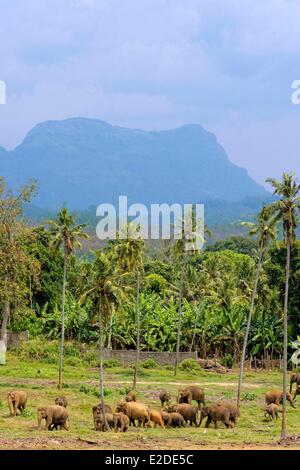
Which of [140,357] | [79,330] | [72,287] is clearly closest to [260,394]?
[140,357]

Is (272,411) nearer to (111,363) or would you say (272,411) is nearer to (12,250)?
(111,363)

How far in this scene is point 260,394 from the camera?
Answer: 53.2m

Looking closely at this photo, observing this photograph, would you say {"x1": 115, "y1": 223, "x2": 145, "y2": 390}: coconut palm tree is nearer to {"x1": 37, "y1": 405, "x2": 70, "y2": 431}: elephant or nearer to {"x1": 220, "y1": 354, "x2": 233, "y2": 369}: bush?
{"x1": 37, "y1": 405, "x2": 70, "y2": 431}: elephant

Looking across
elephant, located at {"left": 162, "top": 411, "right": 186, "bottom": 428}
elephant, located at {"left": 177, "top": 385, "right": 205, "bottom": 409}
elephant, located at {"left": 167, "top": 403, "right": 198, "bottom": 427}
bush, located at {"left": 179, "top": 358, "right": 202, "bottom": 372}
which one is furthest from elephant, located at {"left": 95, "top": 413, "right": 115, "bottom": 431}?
bush, located at {"left": 179, "top": 358, "right": 202, "bottom": 372}

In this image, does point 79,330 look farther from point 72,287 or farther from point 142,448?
point 142,448

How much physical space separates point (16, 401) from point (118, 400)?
9.60 meters

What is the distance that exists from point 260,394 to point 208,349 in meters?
20.8

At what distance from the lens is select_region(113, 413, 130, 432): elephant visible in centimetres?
3469

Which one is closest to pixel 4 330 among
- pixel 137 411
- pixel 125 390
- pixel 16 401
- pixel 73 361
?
pixel 73 361

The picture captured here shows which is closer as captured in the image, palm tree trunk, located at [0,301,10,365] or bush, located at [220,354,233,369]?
palm tree trunk, located at [0,301,10,365]

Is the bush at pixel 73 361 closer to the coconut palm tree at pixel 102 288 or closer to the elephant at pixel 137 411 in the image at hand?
the elephant at pixel 137 411

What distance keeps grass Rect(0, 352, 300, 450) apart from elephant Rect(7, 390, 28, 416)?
326 millimetres

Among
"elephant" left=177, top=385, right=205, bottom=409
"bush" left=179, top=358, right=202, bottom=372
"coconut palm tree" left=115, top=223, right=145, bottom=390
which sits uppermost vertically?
"coconut palm tree" left=115, top=223, right=145, bottom=390

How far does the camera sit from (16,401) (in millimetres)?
38188
